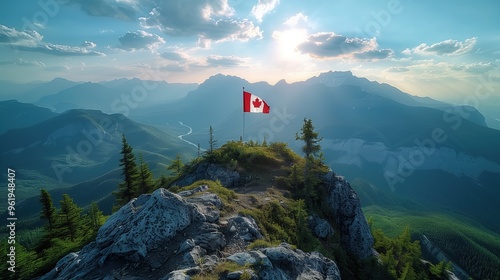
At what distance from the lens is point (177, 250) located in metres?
15.9

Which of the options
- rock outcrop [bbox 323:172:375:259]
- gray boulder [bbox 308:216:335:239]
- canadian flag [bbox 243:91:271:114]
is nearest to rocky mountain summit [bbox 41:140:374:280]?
gray boulder [bbox 308:216:335:239]

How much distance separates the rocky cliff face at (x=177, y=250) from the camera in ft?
47.3

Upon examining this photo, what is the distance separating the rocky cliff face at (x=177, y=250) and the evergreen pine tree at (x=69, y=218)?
26.4 metres

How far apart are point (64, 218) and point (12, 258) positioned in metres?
15.7

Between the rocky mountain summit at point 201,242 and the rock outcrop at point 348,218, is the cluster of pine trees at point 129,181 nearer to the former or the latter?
the rocky mountain summit at point 201,242

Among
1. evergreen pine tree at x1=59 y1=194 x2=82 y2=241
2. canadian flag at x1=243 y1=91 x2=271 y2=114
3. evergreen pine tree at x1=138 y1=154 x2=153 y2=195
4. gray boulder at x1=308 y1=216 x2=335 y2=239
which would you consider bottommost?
evergreen pine tree at x1=59 y1=194 x2=82 y2=241

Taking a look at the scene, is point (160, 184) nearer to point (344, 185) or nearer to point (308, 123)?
point (308, 123)

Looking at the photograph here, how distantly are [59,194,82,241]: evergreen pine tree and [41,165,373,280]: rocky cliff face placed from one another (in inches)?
1038

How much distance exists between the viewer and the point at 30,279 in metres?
20.5

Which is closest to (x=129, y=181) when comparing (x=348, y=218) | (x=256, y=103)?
Answer: (x=256, y=103)

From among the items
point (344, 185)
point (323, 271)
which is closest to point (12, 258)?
point (323, 271)

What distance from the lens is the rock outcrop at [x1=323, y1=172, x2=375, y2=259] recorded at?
3416cm

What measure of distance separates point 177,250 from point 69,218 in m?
35.1

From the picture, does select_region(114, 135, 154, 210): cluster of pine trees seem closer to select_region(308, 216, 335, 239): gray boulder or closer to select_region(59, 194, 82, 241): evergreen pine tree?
select_region(59, 194, 82, 241): evergreen pine tree
